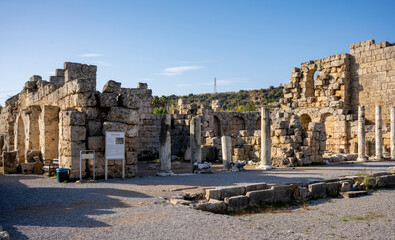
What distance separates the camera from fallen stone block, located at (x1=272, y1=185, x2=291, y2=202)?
31.1ft

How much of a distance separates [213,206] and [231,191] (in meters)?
1.04

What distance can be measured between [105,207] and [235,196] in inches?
125

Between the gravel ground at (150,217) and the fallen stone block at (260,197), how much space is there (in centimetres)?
62

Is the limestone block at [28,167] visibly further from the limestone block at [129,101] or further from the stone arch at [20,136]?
the stone arch at [20,136]

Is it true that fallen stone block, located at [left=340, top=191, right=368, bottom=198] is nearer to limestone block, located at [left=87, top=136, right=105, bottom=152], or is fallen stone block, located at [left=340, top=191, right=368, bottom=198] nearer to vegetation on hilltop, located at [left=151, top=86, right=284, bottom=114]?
limestone block, located at [left=87, top=136, right=105, bottom=152]

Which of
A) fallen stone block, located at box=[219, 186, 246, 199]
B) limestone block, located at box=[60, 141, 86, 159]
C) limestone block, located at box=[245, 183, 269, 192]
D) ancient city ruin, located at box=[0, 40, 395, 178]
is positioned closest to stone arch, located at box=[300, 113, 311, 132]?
ancient city ruin, located at box=[0, 40, 395, 178]

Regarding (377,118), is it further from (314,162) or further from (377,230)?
(377,230)

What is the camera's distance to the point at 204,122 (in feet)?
79.9

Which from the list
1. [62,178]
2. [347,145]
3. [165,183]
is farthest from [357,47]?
[62,178]

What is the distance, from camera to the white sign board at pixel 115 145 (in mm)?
11219

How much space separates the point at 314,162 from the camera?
17.3 m

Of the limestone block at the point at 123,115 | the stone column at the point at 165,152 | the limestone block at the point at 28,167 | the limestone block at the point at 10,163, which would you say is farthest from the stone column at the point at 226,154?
the limestone block at the point at 10,163

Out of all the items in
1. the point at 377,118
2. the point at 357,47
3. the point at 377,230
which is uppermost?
the point at 357,47

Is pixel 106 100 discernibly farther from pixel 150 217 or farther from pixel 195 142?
pixel 150 217
